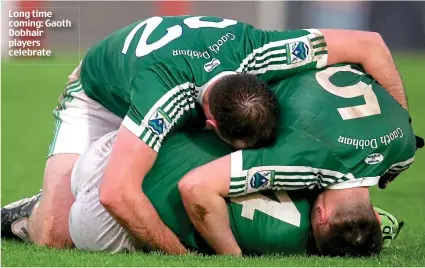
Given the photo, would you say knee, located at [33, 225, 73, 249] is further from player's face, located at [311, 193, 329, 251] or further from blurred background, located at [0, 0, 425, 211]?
blurred background, located at [0, 0, 425, 211]

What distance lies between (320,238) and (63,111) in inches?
80.3

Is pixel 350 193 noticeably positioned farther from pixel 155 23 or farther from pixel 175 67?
pixel 155 23

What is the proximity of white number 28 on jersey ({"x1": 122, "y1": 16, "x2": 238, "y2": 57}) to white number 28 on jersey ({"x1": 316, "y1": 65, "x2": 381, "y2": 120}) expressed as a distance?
65 centimetres

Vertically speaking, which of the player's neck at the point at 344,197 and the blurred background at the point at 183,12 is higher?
the player's neck at the point at 344,197

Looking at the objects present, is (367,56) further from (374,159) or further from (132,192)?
(132,192)

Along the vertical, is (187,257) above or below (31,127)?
above

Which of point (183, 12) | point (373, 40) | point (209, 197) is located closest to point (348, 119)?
point (373, 40)

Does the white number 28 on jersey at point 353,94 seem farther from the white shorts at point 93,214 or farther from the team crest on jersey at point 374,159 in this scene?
the white shorts at point 93,214

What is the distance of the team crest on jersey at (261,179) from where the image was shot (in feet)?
16.5

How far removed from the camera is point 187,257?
5.09m

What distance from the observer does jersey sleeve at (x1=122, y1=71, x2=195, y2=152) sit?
5.09 meters

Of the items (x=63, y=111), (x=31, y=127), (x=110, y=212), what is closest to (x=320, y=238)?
(x=110, y=212)

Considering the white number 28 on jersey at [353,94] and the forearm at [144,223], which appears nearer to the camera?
the forearm at [144,223]

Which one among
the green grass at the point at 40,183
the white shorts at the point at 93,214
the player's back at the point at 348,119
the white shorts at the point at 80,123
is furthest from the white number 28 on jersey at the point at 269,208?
the white shorts at the point at 80,123
